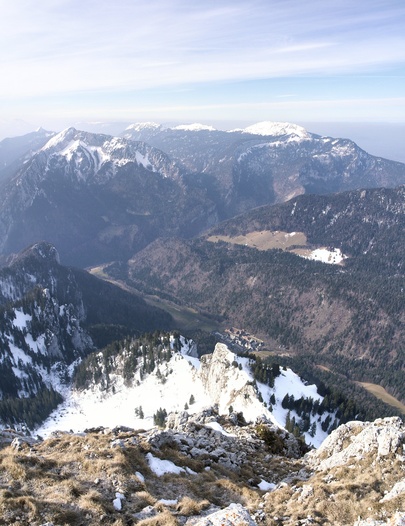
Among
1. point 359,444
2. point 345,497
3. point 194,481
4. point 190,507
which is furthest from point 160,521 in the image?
point 359,444

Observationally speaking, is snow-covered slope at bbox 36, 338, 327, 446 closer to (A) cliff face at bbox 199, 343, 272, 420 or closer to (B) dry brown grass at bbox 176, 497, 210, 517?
(A) cliff face at bbox 199, 343, 272, 420

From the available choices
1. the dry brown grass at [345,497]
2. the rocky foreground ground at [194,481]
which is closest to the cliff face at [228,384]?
the rocky foreground ground at [194,481]

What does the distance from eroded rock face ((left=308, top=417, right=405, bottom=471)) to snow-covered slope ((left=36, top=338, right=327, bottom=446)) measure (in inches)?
2696

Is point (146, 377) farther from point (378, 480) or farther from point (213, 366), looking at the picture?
point (378, 480)

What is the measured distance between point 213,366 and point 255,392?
29.2 metres

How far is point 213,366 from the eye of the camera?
487 feet

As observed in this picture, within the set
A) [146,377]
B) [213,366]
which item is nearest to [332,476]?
[213,366]

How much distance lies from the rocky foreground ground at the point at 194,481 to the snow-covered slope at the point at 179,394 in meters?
72.7

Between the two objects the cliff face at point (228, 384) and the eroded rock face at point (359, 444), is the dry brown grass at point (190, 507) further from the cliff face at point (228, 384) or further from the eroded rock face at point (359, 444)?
the cliff face at point (228, 384)

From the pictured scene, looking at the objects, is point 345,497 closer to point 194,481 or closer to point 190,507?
point 190,507

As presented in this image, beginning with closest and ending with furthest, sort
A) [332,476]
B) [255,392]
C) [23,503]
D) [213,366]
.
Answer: [23,503] → [332,476] → [255,392] → [213,366]

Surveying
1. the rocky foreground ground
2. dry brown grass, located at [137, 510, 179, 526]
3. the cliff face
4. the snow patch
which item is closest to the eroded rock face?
the rocky foreground ground

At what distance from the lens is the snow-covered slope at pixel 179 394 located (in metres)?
127

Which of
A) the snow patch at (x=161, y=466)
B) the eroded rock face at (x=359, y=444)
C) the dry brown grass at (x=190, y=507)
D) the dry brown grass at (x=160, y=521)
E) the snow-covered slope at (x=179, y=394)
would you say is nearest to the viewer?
the dry brown grass at (x=160, y=521)
